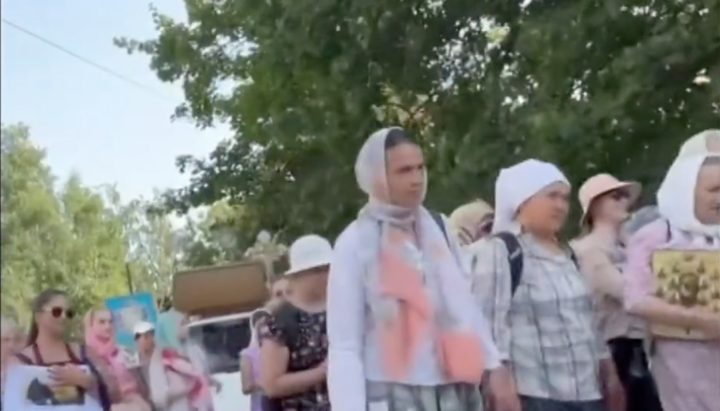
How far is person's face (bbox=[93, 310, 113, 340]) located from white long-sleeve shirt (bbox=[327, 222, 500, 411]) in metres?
3.03

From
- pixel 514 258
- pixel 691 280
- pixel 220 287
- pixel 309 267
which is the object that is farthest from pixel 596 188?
pixel 220 287

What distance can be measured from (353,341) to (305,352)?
0.74 meters

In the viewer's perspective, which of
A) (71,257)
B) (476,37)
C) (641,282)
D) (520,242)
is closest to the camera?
(520,242)

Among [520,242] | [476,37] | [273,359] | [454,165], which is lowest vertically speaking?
[273,359]

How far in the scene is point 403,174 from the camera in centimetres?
371

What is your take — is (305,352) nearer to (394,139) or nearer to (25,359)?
(394,139)

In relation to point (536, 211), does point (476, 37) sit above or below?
above

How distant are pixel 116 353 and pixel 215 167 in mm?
1095

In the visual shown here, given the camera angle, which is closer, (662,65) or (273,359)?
(273,359)

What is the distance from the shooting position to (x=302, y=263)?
14.9 ft

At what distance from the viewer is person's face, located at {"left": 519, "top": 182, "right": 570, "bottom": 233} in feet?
13.3

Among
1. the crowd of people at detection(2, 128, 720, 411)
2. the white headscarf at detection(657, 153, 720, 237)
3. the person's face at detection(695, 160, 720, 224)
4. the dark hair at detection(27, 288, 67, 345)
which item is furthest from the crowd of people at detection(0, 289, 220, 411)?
the person's face at detection(695, 160, 720, 224)

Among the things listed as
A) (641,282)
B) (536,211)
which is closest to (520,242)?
(536,211)

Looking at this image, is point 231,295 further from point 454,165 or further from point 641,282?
point 641,282
